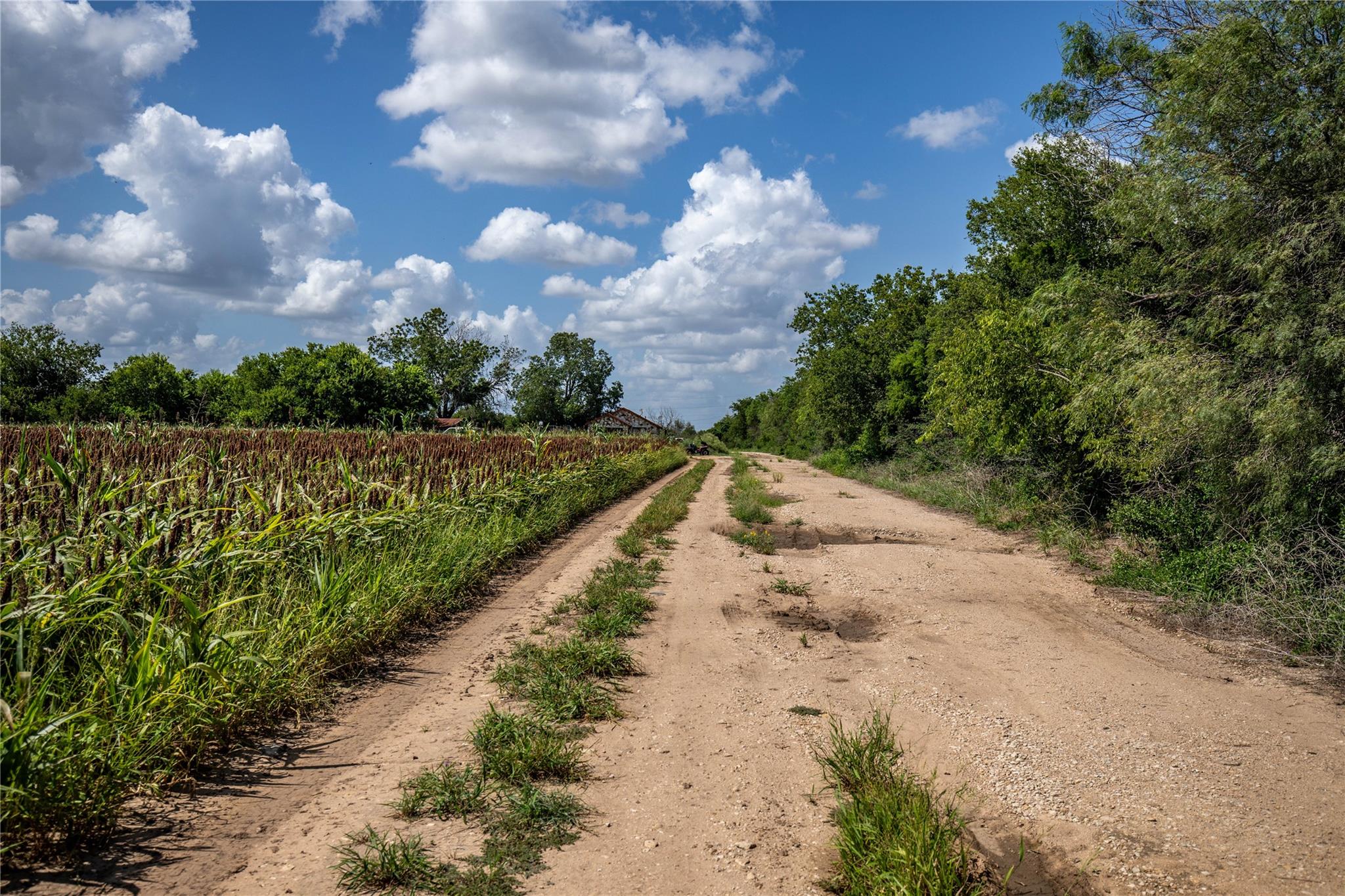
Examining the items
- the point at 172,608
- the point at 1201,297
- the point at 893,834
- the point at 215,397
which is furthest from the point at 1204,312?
the point at 215,397

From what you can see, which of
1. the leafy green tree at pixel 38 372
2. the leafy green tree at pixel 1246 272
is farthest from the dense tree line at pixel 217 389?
the leafy green tree at pixel 1246 272

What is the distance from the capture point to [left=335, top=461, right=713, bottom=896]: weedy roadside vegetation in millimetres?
3076

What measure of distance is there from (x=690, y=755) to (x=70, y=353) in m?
46.9

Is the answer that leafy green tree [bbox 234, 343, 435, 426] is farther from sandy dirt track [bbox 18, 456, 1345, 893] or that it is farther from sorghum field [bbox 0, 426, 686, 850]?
sandy dirt track [bbox 18, 456, 1345, 893]

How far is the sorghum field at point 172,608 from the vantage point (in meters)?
3.29

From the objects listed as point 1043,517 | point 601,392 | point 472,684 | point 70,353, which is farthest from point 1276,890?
point 601,392

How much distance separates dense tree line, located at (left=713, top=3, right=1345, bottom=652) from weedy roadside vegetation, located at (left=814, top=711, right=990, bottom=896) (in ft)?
18.0

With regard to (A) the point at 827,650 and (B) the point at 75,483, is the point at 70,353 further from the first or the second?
(A) the point at 827,650

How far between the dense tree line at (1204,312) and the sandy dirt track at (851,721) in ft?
6.57

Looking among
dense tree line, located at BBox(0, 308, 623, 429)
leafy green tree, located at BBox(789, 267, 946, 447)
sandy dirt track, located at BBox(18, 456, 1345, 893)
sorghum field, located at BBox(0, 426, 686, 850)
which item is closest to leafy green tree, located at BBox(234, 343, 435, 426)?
dense tree line, located at BBox(0, 308, 623, 429)

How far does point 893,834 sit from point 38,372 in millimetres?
48064

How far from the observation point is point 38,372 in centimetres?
3794

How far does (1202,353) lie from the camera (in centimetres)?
877

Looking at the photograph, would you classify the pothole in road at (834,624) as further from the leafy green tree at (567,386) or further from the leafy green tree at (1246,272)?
the leafy green tree at (567,386)
